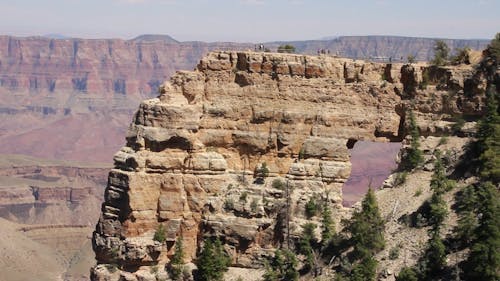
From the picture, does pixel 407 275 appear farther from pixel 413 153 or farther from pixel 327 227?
pixel 413 153

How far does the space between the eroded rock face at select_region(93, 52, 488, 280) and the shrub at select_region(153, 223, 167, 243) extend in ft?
0.67

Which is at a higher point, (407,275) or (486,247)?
(486,247)

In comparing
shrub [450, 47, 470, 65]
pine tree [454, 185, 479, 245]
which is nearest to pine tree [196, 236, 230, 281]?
pine tree [454, 185, 479, 245]

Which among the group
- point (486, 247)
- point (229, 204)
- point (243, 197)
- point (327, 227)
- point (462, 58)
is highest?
point (462, 58)

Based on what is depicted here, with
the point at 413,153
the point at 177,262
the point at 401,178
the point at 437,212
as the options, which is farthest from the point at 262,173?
the point at 437,212

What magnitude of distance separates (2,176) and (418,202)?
14465 centimetres

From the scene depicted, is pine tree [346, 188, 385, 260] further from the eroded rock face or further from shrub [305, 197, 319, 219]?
the eroded rock face

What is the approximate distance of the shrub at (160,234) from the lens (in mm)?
43981

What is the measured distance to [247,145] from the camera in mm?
45469

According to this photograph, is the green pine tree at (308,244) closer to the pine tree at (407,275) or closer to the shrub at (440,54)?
the pine tree at (407,275)

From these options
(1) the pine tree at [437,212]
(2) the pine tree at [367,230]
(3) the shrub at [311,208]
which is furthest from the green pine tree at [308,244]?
(1) the pine tree at [437,212]

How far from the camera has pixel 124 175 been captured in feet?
144

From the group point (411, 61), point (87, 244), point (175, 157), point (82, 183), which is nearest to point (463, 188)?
point (411, 61)

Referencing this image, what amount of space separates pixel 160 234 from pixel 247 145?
7155 millimetres
